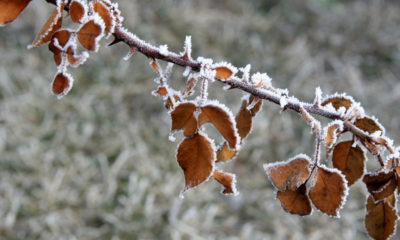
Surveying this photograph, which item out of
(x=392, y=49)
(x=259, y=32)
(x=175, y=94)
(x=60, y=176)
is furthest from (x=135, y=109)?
(x=175, y=94)

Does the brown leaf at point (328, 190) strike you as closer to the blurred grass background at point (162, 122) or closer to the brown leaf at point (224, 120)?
the brown leaf at point (224, 120)

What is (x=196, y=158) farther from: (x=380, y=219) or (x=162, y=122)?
(x=162, y=122)

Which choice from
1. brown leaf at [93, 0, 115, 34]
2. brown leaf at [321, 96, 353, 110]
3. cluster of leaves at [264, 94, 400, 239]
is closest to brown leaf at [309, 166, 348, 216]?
cluster of leaves at [264, 94, 400, 239]

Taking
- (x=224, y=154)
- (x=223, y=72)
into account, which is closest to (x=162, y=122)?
(x=224, y=154)

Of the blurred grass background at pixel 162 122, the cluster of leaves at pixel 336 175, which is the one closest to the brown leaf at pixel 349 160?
the cluster of leaves at pixel 336 175

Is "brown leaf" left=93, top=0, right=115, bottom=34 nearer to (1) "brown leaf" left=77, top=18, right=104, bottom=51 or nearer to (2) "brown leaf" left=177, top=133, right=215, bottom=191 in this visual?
(1) "brown leaf" left=77, top=18, right=104, bottom=51
